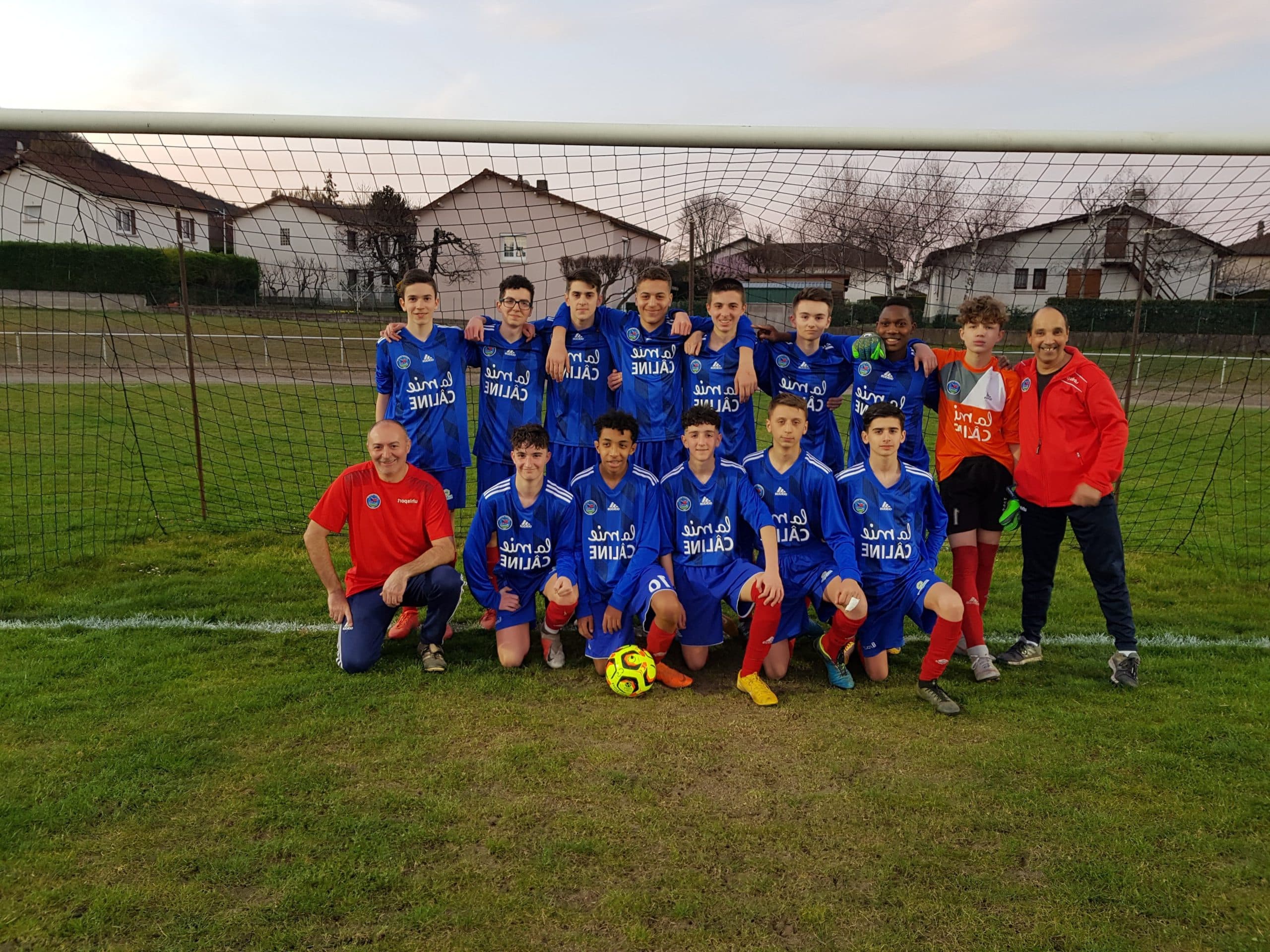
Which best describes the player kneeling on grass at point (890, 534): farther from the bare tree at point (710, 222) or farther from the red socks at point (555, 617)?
the bare tree at point (710, 222)

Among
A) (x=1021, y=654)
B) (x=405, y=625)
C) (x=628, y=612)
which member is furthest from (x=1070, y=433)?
(x=405, y=625)

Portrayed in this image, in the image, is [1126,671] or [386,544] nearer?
[1126,671]

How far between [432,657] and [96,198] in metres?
4.09

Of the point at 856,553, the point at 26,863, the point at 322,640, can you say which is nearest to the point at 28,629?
the point at 322,640

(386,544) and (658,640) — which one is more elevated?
(386,544)

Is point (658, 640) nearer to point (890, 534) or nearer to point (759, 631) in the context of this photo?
point (759, 631)

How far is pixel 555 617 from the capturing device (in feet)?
13.3

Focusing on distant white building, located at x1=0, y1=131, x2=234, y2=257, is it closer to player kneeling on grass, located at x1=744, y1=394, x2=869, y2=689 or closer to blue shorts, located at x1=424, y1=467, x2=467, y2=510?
blue shorts, located at x1=424, y1=467, x2=467, y2=510

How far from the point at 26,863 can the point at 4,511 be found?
5645 mm

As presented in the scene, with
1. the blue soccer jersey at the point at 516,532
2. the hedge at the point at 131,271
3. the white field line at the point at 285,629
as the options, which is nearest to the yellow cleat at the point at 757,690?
the blue soccer jersey at the point at 516,532

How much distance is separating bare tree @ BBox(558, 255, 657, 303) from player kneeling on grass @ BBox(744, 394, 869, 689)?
6.87 ft

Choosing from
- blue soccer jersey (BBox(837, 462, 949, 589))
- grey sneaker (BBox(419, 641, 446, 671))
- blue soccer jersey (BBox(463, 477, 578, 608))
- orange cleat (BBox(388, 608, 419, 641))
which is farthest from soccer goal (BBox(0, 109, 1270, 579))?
grey sneaker (BBox(419, 641, 446, 671))

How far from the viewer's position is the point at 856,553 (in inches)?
158

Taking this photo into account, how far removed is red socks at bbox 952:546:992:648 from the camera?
4.11m
